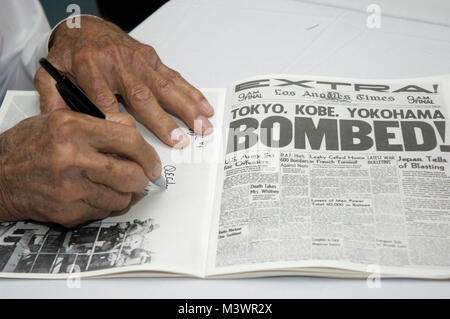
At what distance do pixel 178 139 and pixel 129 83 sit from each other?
13cm

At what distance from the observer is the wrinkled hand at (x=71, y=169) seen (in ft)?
1.65

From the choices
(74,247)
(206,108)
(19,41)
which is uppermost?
(19,41)

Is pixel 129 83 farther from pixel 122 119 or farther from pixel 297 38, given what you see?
pixel 297 38

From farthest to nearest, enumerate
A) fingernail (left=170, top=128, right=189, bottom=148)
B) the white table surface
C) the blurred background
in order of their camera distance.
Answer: the blurred background < the white table surface < fingernail (left=170, top=128, right=189, bottom=148)

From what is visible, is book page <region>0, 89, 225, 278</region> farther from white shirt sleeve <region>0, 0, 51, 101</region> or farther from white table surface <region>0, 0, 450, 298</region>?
white shirt sleeve <region>0, 0, 51, 101</region>

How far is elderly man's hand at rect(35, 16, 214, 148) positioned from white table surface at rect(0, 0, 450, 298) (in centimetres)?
7

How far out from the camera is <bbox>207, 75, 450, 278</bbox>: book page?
1.58 feet

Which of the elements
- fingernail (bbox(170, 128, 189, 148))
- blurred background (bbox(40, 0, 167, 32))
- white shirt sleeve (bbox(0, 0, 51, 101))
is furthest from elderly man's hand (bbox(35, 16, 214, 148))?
blurred background (bbox(40, 0, 167, 32))

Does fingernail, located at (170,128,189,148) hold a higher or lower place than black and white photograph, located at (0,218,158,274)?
higher

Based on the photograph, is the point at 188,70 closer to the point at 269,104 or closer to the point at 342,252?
the point at 269,104

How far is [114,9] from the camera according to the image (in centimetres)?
158

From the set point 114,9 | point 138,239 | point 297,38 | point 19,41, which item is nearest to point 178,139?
point 138,239
